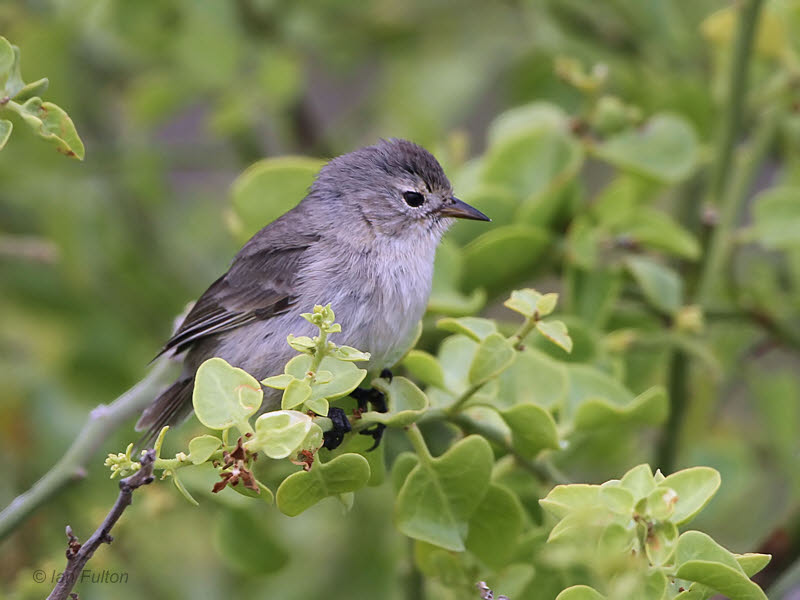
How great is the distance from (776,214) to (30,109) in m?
2.13

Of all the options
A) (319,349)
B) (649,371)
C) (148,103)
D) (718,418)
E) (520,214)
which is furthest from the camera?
(718,418)

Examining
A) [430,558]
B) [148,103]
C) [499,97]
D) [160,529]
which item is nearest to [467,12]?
[499,97]

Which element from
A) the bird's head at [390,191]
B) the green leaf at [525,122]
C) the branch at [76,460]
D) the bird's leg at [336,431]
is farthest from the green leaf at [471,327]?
the green leaf at [525,122]

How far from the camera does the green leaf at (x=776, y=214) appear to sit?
2848mm

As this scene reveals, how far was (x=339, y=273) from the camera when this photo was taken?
282cm

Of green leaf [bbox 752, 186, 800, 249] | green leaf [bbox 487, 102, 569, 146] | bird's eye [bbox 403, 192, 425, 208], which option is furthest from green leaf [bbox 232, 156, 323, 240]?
green leaf [bbox 752, 186, 800, 249]

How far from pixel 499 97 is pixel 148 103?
6.46 feet

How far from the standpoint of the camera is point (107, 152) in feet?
13.5

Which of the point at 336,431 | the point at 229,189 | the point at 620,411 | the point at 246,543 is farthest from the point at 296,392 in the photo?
the point at 229,189

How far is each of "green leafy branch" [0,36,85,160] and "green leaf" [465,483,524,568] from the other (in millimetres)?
1078

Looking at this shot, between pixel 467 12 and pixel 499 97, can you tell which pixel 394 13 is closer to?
pixel 467 12

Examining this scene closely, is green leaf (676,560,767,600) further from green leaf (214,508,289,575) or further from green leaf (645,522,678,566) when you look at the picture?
green leaf (214,508,289,575)

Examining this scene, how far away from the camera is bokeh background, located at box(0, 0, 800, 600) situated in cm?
344

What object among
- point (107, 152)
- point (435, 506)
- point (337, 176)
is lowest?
point (435, 506)
